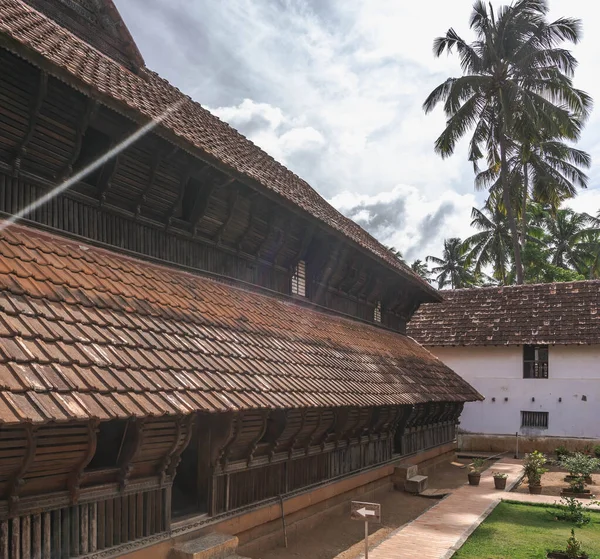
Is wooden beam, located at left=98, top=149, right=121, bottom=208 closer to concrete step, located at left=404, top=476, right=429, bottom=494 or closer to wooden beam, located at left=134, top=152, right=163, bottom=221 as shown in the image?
wooden beam, located at left=134, top=152, right=163, bottom=221

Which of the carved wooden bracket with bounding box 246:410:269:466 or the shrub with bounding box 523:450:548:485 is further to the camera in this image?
the shrub with bounding box 523:450:548:485

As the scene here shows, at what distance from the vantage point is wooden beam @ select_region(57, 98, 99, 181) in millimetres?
6113

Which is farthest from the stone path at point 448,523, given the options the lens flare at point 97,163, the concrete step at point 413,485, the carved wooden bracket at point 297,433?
the lens flare at point 97,163

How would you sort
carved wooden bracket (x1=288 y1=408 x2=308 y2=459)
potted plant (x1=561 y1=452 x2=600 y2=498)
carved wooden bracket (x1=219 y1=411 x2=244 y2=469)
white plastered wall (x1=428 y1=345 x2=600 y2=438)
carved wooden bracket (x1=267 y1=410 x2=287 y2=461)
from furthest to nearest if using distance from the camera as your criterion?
white plastered wall (x1=428 y1=345 x2=600 y2=438), potted plant (x1=561 y1=452 x2=600 y2=498), carved wooden bracket (x1=288 y1=408 x2=308 y2=459), carved wooden bracket (x1=267 y1=410 x2=287 y2=461), carved wooden bracket (x1=219 y1=411 x2=244 y2=469)

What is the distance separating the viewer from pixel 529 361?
2209 centimetres

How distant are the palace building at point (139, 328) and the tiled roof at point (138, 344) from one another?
0.02 m

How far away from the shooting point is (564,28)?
87.3 ft

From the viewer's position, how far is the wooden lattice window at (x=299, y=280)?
1167cm

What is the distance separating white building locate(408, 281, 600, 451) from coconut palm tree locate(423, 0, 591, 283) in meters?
5.80

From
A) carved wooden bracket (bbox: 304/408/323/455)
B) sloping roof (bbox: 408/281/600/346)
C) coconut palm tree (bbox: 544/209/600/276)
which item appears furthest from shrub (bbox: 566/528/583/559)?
coconut palm tree (bbox: 544/209/600/276)

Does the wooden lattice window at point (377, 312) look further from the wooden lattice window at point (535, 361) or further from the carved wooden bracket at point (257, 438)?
the carved wooden bracket at point (257, 438)

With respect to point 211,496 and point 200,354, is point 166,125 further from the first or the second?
point 211,496

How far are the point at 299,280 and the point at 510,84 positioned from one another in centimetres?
1987

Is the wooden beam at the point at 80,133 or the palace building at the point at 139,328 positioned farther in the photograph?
the wooden beam at the point at 80,133
